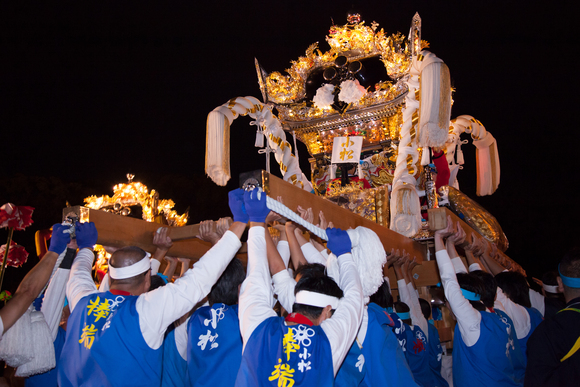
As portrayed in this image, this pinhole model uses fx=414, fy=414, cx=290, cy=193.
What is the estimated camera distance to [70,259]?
2.26 meters

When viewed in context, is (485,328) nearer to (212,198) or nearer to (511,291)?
(511,291)

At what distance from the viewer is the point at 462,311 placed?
233cm

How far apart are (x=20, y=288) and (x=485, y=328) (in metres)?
2.44

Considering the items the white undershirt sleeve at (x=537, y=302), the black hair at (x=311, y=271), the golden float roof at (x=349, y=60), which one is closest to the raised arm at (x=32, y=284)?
the black hair at (x=311, y=271)

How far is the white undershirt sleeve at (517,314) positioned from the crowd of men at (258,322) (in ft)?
1.30

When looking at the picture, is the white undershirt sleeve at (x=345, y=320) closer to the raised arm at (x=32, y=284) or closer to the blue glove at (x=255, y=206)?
the blue glove at (x=255, y=206)

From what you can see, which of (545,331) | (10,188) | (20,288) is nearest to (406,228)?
(545,331)

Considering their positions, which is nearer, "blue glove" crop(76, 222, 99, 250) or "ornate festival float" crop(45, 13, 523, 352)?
"blue glove" crop(76, 222, 99, 250)

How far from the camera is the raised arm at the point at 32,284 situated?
1.83 meters

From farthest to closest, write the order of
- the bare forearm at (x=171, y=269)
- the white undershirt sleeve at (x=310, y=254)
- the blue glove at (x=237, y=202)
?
the bare forearm at (x=171, y=269) < the white undershirt sleeve at (x=310, y=254) < the blue glove at (x=237, y=202)

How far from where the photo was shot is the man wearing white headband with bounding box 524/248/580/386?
195 centimetres

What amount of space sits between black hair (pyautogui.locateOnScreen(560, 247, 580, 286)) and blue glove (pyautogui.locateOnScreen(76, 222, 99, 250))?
2510mm

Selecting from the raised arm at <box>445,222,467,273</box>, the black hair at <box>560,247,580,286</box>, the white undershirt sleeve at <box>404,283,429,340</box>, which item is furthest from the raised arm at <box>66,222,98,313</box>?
the black hair at <box>560,247,580,286</box>

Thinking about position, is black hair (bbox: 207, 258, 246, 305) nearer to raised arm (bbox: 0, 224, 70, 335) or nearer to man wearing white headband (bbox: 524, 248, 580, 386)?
raised arm (bbox: 0, 224, 70, 335)
